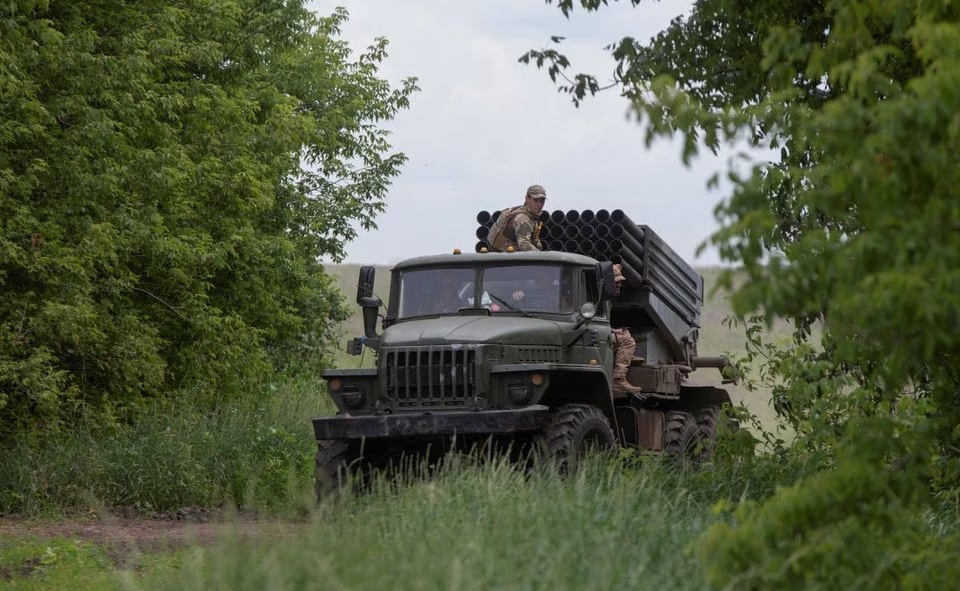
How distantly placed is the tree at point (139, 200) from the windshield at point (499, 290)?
3.87m

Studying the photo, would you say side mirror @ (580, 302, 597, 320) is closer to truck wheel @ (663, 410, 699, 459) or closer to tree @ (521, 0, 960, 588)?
truck wheel @ (663, 410, 699, 459)

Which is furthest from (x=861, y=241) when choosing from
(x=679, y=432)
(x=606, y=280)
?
(x=679, y=432)

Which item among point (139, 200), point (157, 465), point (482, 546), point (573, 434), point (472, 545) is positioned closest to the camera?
point (472, 545)

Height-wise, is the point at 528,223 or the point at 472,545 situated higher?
the point at 528,223

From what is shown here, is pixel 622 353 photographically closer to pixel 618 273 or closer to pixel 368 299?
pixel 618 273

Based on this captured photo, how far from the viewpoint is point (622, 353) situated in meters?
13.5

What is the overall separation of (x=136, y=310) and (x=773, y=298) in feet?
42.3

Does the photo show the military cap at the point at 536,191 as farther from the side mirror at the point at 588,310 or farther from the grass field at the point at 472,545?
the grass field at the point at 472,545

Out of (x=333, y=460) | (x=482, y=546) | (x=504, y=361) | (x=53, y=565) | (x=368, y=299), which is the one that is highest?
(x=368, y=299)

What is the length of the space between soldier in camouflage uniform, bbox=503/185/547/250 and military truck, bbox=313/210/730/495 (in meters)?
0.33

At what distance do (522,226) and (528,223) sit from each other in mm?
65

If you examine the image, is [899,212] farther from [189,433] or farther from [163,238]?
[163,238]

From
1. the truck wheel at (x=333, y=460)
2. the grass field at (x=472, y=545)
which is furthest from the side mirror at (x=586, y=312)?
the grass field at (x=472, y=545)

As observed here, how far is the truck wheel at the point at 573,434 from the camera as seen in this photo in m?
11.1
